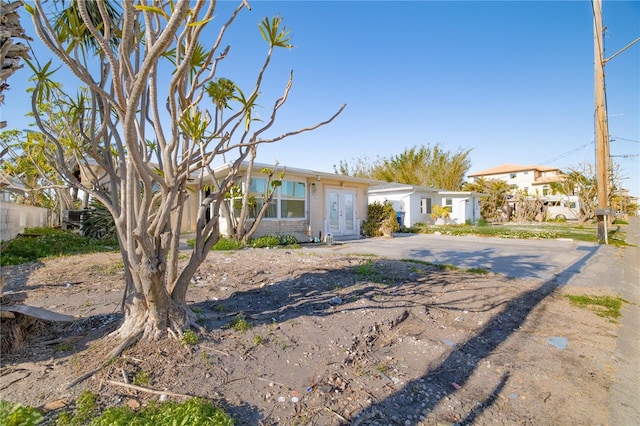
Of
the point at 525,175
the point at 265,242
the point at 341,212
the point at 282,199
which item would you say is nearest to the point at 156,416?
the point at 265,242

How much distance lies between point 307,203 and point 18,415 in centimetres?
1193

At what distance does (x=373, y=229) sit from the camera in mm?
15930

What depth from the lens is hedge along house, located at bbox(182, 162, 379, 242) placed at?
12070 millimetres

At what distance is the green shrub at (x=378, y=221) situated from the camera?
1579cm

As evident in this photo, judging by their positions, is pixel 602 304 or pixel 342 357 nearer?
pixel 342 357

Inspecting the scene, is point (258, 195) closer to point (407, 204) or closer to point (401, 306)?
point (401, 306)

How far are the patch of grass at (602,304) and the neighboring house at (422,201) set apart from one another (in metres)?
14.8

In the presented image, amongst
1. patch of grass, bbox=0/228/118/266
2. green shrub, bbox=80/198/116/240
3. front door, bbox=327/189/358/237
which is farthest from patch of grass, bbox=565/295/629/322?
green shrub, bbox=80/198/116/240

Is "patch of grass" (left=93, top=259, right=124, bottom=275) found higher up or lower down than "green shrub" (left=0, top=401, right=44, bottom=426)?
higher up

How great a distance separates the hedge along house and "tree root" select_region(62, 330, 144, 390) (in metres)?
8.31

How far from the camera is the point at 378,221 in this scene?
16.1 meters

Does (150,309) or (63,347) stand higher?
(150,309)

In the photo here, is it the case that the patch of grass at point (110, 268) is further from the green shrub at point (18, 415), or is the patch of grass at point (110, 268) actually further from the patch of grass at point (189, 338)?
the green shrub at point (18, 415)

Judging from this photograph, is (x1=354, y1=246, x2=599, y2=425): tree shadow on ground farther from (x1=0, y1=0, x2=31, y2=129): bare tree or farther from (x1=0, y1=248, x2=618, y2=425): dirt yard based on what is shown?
(x1=0, y1=0, x2=31, y2=129): bare tree
